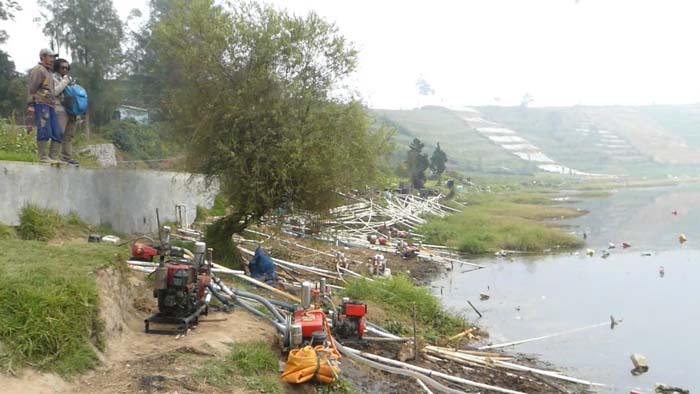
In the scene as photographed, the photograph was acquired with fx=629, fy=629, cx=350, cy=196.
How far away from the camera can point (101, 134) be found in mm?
28578

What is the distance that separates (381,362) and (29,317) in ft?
15.8

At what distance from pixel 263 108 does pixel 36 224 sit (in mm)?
4528

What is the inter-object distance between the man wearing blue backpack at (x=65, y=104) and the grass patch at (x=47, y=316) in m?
4.72

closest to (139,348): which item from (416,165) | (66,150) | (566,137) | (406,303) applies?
(66,150)

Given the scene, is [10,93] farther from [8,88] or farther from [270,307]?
[270,307]

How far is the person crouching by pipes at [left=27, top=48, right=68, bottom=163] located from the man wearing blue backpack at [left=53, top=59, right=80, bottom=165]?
4.0 inches

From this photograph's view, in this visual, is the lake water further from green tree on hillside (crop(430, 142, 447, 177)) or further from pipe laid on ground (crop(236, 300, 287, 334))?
green tree on hillside (crop(430, 142, 447, 177))

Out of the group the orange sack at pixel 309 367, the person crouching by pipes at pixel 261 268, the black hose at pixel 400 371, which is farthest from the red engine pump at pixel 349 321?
the person crouching by pipes at pixel 261 268

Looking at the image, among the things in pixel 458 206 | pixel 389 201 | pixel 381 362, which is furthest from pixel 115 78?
pixel 381 362

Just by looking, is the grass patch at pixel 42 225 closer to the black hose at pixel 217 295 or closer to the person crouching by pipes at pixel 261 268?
the black hose at pixel 217 295

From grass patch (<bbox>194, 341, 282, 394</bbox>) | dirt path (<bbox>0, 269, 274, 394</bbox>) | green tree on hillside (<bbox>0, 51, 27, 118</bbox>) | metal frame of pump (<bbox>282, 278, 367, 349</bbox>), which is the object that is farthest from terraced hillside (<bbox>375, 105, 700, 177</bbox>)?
grass patch (<bbox>194, 341, 282, 394</bbox>)

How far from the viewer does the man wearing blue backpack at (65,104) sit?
10.5m

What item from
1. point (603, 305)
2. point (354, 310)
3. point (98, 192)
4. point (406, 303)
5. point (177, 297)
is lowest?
point (603, 305)

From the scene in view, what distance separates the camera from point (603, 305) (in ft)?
54.6
